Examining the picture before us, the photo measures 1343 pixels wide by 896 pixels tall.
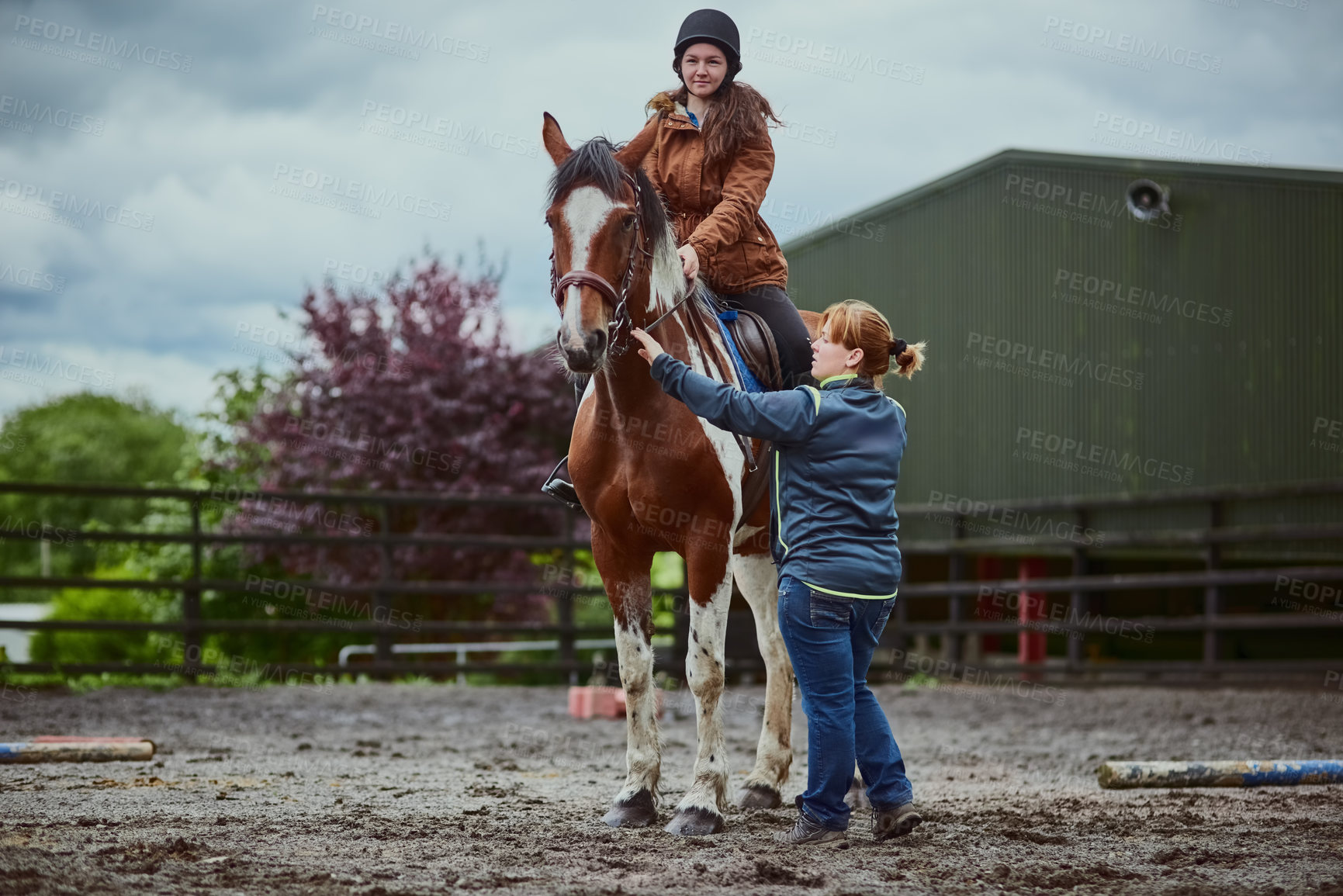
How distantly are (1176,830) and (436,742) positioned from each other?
423 centimetres

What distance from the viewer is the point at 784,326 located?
13.7ft

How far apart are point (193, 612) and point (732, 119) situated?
7.26m

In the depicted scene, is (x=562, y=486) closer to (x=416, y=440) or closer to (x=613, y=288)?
(x=613, y=288)

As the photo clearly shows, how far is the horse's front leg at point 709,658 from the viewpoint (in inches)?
141

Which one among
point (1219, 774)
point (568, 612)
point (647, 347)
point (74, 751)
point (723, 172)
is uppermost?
point (723, 172)

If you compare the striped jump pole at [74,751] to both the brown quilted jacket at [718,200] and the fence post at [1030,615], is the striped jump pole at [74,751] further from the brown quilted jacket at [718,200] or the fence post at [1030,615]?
the fence post at [1030,615]

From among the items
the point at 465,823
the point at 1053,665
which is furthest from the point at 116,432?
the point at 465,823

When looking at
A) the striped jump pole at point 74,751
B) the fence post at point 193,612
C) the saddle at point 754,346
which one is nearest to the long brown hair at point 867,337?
the saddle at point 754,346

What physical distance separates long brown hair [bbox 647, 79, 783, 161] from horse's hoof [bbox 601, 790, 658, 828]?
2180 mm

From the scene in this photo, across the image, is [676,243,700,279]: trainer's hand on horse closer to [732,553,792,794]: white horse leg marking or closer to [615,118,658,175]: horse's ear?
[615,118,658,175]: horse's ear

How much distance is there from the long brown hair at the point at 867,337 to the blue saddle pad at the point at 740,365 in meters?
0.64

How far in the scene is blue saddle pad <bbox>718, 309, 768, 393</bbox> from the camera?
3966 mm

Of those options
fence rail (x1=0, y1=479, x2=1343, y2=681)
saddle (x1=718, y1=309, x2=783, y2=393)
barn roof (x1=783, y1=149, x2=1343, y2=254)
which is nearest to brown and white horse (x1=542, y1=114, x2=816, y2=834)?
saddle (x1=718, y1=309, x2=783, y2=393)

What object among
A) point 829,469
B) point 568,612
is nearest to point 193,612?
point 568,612
